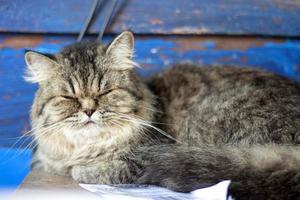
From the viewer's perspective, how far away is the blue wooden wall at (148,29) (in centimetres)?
198

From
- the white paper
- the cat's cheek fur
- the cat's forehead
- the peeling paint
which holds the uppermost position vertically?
the peeling paint

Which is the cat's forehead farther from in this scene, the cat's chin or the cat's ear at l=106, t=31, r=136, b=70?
the cat's chin

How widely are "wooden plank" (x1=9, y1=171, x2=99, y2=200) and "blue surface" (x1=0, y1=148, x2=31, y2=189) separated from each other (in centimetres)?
32

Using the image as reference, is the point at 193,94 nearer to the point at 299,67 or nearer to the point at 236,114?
the point at 236,114

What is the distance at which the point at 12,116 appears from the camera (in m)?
2.05

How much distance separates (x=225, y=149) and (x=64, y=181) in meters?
0.58

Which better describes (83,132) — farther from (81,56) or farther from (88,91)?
(81,56)

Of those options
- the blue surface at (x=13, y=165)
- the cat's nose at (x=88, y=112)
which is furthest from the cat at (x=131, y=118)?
the blue surface at (x=13, y=165)

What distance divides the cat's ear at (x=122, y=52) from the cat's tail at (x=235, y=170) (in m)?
0.40

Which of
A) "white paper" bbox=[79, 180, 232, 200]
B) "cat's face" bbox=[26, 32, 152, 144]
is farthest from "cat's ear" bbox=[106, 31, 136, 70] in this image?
"white paper" bbox=[79, 180, 232, 200]

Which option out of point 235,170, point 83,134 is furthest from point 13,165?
point 235,170

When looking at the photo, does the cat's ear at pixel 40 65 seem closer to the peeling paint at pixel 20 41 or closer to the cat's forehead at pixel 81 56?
the cat's forehead at pixel 81 56

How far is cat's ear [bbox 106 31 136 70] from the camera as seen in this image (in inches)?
63.3

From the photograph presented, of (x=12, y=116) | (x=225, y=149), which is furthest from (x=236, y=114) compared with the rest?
(x=12, y=116)
